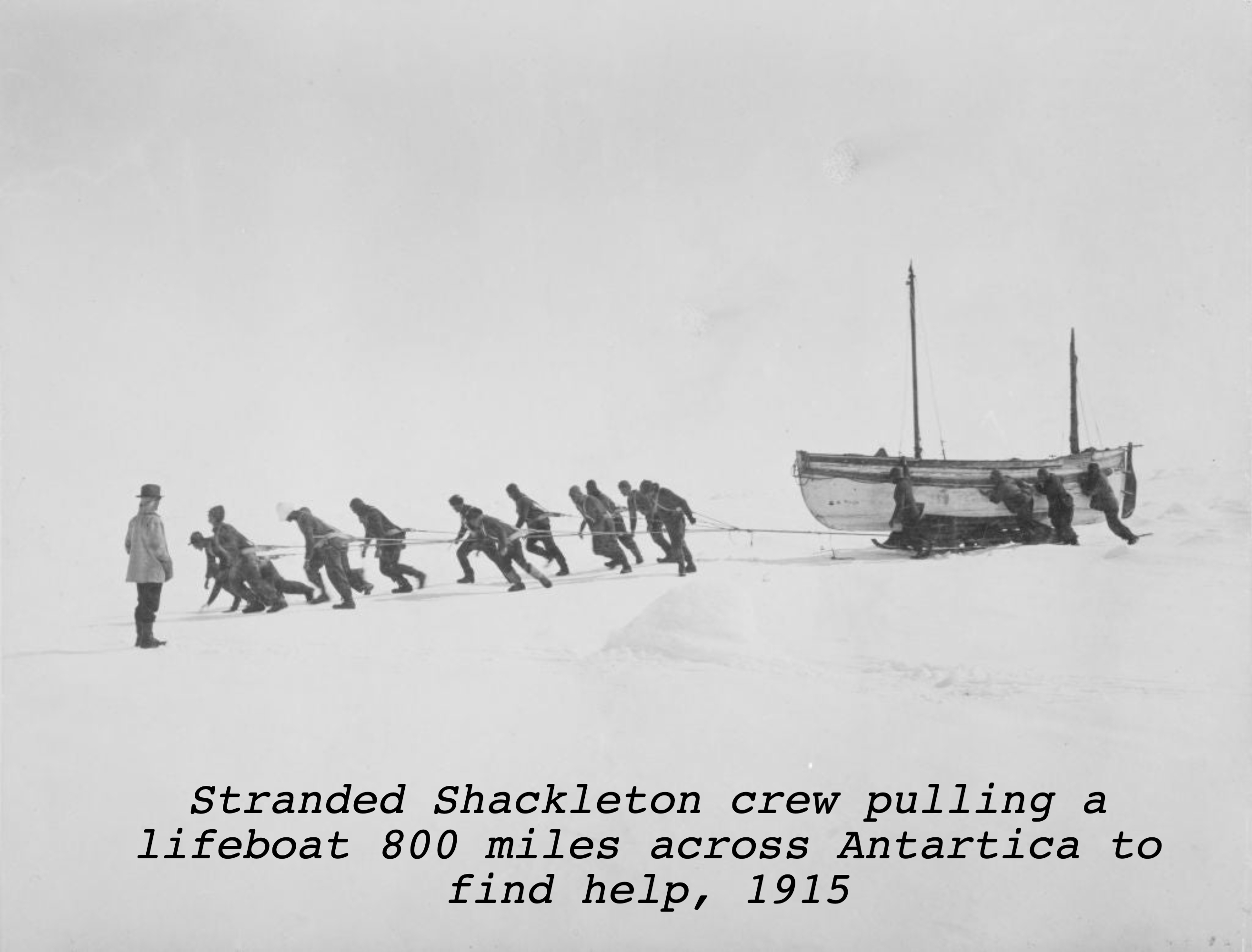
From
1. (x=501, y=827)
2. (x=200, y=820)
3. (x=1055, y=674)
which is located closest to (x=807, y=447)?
(x=1055, y=674)

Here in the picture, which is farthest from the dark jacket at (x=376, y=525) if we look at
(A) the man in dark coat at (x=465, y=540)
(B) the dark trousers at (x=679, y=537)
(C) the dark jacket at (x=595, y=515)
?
(B) the dark trousers at (x=679, y=537)

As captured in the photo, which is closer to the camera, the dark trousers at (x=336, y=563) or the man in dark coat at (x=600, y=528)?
the dark trousers at (x=336, y=563)

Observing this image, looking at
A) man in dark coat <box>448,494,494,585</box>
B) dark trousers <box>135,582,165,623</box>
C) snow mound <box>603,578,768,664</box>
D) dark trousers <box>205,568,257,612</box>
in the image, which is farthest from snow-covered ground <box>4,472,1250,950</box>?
man in dark coat <box>448,494,494,585</box>

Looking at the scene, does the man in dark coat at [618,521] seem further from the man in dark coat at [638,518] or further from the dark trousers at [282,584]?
the dark trousers at [282,584]

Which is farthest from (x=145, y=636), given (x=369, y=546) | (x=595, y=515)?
(x=595, y=515)

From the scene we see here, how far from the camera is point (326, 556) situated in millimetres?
5863

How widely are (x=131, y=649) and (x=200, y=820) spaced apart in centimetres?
110

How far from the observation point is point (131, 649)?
16.4 feet

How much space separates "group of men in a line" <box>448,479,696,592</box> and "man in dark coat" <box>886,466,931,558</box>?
1643 mm

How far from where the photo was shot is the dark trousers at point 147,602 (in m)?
5.02

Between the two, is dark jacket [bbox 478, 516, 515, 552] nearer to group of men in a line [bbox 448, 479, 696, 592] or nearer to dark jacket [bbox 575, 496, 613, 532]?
group of men in a line [bbox 448, 479, 696, 592]

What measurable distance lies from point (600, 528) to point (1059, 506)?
124 inches

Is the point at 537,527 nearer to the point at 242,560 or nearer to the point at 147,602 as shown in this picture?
the point at 242,560

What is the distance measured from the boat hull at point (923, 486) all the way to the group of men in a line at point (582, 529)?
37.6 inches
